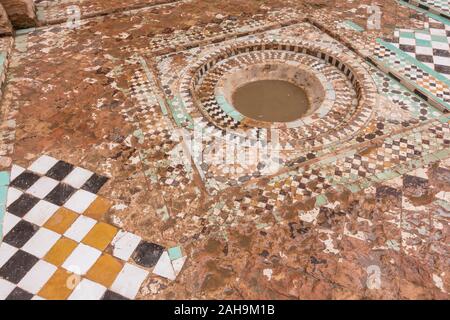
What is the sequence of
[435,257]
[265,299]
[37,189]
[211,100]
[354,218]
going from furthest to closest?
[211,100] → [37,189] → [354,218] → [435,257] → [265,299]

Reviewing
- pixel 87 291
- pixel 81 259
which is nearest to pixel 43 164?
pixel 81 259

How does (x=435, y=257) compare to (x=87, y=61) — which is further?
(x=87, y=61)

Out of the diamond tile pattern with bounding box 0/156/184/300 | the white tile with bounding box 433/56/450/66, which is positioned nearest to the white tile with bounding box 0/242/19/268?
the diamond tile pattern with bounding box 0/156/184/300

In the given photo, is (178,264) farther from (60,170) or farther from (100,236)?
(60,170)

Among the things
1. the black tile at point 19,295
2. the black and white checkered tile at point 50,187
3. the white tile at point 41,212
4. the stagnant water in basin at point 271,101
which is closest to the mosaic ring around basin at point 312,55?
the stagnant water in basin at point 271,101

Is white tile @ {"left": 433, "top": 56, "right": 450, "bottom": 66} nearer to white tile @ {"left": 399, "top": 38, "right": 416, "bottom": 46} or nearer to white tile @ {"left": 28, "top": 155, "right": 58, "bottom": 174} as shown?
white tile @ {"left": 399, "top": 38, "right": 416, "bottom": 46}

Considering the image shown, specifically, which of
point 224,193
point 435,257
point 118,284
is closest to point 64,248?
point 118,284

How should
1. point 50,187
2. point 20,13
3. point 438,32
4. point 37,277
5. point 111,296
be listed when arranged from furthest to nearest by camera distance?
point 20,13 < point 438,32 < point 50,187 < point 37,277 < point 111,296

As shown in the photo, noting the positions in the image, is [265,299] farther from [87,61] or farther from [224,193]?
[87,61]
